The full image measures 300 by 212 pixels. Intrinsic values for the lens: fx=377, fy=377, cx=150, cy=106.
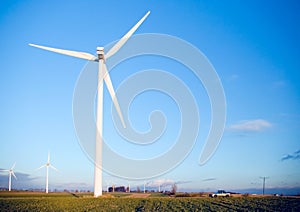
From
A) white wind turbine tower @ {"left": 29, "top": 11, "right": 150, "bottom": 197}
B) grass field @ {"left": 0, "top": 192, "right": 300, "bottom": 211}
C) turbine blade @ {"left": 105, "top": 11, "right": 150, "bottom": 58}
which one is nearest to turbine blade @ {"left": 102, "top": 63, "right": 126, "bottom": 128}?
white wind turbine tower @ {"left": 29, "top": 11, "right": 150, "bottom": 197}

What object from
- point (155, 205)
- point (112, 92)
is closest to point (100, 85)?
point (112, 92)

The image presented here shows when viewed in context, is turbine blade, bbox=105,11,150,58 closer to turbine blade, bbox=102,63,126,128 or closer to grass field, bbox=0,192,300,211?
turbine blade, bbox=102,63,126,128

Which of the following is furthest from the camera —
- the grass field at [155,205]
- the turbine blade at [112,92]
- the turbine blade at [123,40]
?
the turbine blade at [112,92]

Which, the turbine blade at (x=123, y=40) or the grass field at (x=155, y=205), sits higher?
the turbine blade at (x=123, y=40)

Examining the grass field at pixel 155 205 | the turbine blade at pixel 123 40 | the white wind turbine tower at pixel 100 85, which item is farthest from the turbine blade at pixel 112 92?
the grass field at pixel 155 205

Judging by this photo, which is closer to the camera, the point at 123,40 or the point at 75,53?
the point at 123,40

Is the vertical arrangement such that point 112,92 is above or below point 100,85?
below

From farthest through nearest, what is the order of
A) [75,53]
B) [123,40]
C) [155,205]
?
1. [75,53]
2. [123,40]
3. [155,205]

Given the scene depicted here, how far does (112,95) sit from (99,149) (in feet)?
32.6

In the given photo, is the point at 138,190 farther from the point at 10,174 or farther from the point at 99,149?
the point at 99,149

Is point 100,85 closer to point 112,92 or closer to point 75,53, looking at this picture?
point 112,92

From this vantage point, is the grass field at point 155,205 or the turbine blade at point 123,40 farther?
the turbine blade at point 123,40

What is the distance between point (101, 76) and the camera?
7088 centimetres

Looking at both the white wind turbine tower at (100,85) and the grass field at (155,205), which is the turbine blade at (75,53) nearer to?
the white wind turbine tower at (100,85)
